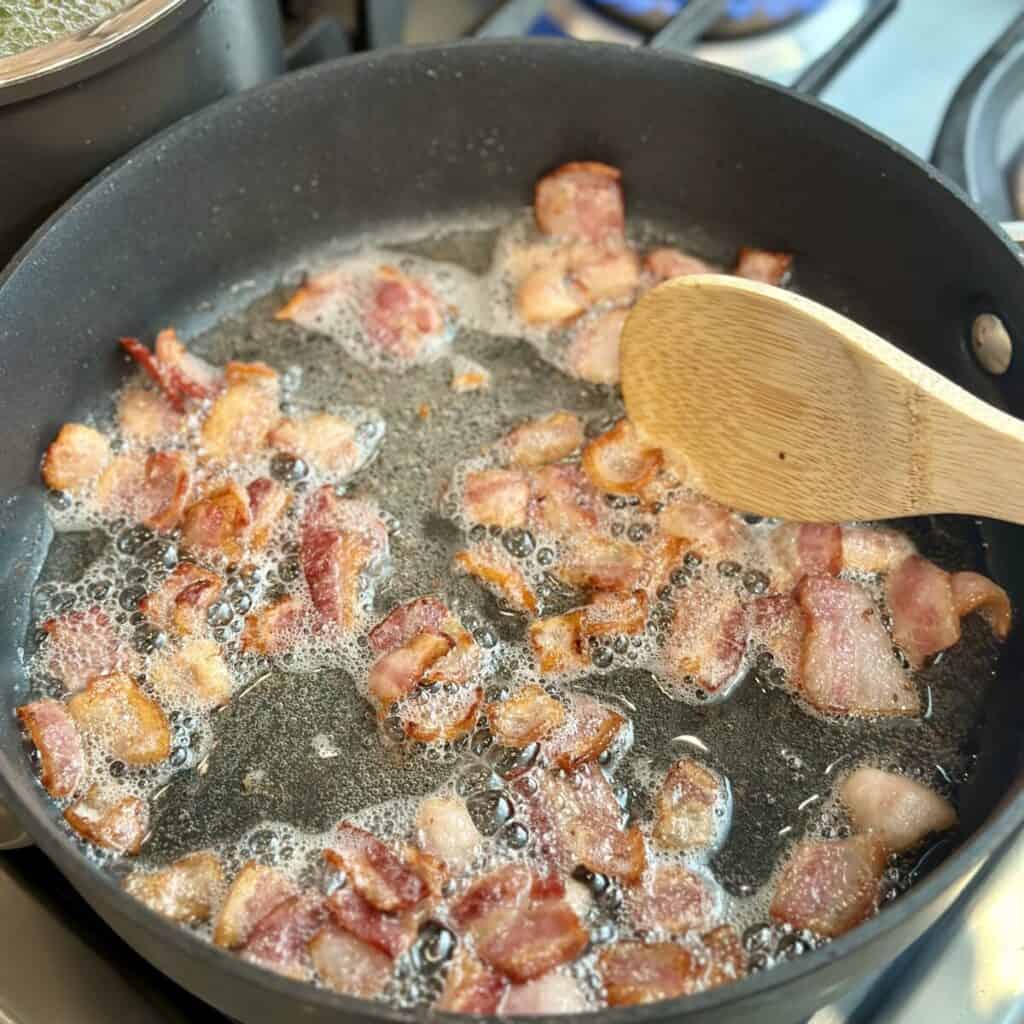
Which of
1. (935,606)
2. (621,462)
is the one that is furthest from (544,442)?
(935,606)

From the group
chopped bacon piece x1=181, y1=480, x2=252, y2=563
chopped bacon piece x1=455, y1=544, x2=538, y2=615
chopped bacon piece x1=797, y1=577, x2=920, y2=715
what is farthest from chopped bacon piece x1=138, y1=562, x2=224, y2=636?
chopped bacon piece x1=797, y1=577, x2=920, y2=715

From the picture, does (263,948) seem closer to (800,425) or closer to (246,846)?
(246,846)

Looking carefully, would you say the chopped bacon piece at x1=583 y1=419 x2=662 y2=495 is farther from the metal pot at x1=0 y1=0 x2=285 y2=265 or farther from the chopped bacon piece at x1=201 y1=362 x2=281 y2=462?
the metal pot at x1=0 y1=0 x2=285 y2=265

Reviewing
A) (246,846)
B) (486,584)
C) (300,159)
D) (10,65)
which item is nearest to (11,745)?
(246,846)

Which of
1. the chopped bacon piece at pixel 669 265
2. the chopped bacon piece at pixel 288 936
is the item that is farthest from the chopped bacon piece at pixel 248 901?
the chopped bacon piece at pixel 669 265

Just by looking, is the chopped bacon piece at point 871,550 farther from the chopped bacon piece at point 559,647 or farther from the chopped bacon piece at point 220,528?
the chopped bacon piece at point 220,528

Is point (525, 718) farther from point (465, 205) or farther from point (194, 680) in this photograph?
point (465, 205)
